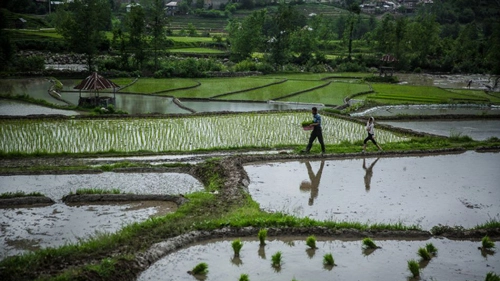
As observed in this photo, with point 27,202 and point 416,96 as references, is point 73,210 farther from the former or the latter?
point 416,96

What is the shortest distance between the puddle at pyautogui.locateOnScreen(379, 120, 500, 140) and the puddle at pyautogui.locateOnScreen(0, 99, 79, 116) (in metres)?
14.6

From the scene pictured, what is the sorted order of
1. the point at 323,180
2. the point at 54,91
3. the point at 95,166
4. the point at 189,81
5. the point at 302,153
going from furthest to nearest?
the point at 189,81, the point at 54,91, the point at 302,153, the point at 95,166, the point at 323,180

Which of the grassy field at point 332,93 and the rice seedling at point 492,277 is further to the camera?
the grassy field at point 332,93

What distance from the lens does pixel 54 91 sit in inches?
1144

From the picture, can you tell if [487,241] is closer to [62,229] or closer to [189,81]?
[62,229]

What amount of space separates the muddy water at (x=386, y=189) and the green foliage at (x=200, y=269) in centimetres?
317

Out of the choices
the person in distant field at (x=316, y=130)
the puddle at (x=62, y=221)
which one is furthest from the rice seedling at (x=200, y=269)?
the person in distant field at (x=316, y=130)

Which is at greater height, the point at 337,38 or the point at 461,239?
the point at 337,38

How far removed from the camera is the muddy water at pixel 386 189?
35.5ft

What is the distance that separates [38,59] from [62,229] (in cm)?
2995

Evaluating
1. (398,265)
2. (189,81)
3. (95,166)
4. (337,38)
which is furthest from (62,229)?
(337,38)

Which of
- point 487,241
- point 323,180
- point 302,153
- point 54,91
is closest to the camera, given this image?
point 487,241

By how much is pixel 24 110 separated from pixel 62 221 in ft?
48.6

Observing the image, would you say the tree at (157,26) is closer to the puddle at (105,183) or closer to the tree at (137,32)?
the tree at (137,32)
